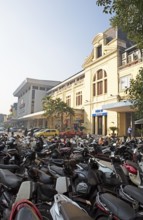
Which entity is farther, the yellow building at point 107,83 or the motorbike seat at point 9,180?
the yellow building at point 107,83

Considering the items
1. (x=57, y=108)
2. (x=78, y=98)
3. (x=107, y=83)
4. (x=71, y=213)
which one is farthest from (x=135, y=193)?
(x=78, y=98)

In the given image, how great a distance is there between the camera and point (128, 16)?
6.90 meters

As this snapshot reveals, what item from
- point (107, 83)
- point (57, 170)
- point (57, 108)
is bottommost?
point (57, 170)

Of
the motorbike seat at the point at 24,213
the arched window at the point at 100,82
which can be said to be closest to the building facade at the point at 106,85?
the arched window at the point at 100,82

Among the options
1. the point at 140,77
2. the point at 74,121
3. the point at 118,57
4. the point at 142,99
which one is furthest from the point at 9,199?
the point at 74,121

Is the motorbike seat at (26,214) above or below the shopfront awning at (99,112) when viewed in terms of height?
below

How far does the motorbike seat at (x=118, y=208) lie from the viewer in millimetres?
2430

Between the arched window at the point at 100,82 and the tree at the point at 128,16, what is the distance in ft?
92.1

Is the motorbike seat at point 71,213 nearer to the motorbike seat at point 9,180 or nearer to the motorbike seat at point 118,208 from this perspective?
the motorbike seat at point 118,208

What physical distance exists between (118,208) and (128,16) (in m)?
5.93

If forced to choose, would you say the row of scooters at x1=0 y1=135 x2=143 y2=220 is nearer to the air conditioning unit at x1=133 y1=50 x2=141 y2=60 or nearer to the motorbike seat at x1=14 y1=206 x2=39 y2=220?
the motorbike seat at x1=14 y1=206 x2=39 y2=220

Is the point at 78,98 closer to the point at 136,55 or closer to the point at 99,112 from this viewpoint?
the point at 99,112

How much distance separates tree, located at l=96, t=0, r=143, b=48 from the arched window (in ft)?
92.1

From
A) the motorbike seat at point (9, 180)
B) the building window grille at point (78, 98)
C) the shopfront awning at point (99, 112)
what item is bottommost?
the motorbike seat at point (9, 180)
